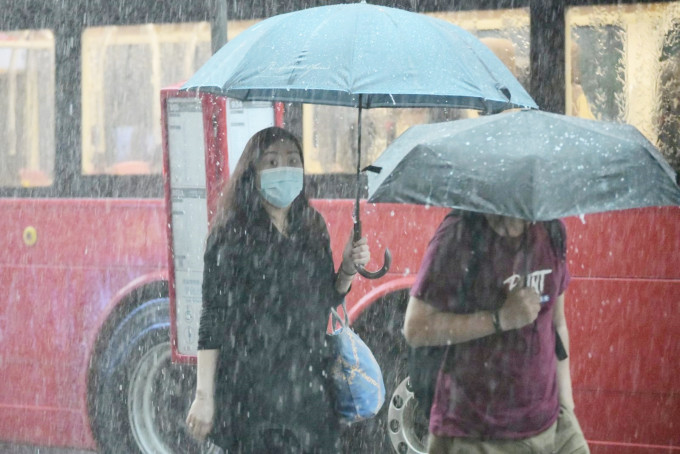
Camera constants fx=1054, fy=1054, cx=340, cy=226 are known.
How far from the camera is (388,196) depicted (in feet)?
10.7

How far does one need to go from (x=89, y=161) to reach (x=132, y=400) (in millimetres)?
1510

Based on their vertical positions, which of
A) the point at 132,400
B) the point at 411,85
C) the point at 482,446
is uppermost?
the point at 411,85

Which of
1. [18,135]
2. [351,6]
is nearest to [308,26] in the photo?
[351,6]

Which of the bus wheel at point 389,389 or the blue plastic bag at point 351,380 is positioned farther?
the bus wheel at point 389,389

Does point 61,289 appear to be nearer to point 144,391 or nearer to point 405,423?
point 144,391

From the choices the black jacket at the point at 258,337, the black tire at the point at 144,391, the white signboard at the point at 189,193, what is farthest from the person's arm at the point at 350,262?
the black tire at the point at 144,391

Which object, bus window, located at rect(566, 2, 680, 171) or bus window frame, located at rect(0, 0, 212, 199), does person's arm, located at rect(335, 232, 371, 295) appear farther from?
bus window frame, located at rect(0, 0, 212, 199)

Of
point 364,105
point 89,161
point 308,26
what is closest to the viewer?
point 308,26

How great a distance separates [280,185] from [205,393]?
801mm

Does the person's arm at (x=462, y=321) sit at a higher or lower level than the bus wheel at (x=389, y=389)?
higher

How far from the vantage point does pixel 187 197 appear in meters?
5.57

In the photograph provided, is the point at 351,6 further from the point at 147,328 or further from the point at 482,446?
the point at 147,328

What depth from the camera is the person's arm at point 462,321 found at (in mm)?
3242

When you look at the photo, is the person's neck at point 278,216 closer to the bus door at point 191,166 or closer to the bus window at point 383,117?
the bus door at point 191,166
